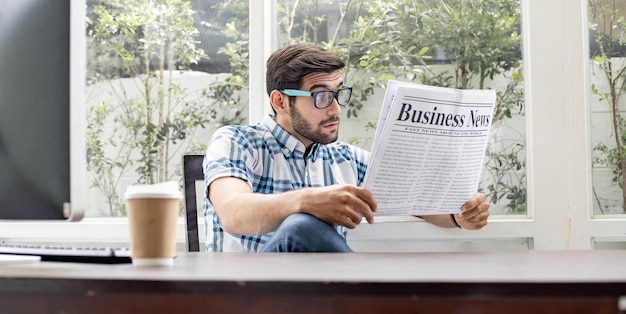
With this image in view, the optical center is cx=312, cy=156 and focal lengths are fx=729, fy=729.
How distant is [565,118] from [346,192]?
87 cm

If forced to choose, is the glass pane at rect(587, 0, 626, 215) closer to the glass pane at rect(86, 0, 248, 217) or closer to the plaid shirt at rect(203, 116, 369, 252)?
the plaid shirt at rect(203, 116, 369, 252)

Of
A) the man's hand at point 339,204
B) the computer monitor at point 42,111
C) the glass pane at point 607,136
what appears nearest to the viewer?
the computer monitor at point 42,111

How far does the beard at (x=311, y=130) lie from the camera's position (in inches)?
80.4

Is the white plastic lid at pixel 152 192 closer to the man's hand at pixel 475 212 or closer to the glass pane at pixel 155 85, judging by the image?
the man's hand at pixel 475 212

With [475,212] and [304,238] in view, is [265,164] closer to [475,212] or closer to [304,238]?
[475,212]

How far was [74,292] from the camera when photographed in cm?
70

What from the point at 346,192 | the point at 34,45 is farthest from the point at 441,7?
the point at 34,45

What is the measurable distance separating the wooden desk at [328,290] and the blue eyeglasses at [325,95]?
1262 mm

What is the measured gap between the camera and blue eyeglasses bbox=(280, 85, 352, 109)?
6.73 feet

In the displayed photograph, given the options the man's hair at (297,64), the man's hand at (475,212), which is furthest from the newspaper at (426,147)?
the man's hair at (297,64)

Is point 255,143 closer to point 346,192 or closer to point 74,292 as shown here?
point 346,192

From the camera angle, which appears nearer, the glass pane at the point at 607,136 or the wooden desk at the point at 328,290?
the wooden desk at the point at 328,290

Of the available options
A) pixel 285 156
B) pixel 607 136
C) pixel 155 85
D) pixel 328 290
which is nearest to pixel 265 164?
pixel 285 156

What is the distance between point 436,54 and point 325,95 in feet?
1.35
